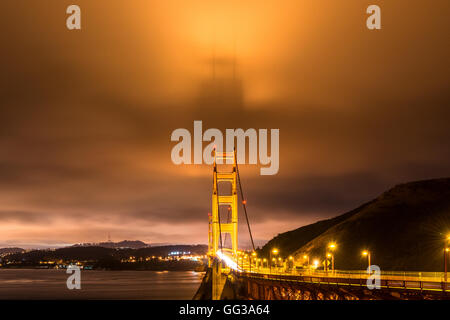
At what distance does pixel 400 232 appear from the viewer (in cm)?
11881

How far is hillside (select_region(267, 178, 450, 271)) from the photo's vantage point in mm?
97812

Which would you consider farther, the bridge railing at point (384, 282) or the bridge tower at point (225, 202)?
the bridge tower at point (225, 202)

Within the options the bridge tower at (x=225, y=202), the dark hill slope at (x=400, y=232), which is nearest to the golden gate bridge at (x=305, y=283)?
the bridge tower at (x=225, y=202)

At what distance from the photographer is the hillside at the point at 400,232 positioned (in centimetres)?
9781

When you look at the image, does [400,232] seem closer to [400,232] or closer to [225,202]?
[400,232]

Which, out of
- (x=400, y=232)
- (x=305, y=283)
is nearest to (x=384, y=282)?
(x=305, y=283)

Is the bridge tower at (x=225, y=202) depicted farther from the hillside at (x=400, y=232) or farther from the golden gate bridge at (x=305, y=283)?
the hillside at (x=400, y=232)

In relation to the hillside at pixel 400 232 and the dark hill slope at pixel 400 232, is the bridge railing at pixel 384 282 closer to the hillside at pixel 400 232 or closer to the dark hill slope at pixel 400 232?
the dark hill slope at pixel 400 232
